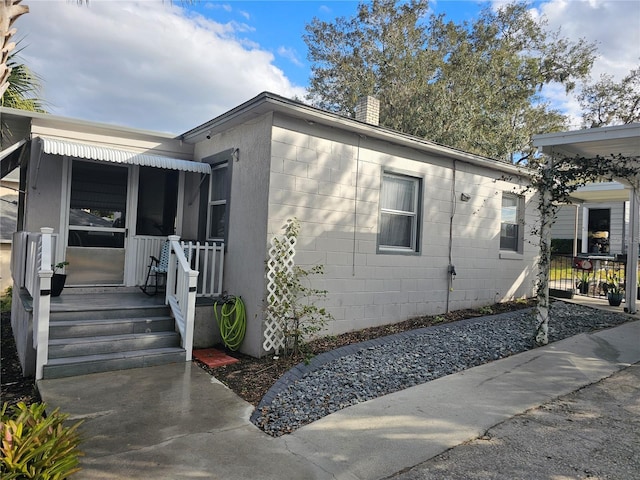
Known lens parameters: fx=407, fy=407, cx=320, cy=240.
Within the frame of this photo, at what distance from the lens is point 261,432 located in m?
3.46

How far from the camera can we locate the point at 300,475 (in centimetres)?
281

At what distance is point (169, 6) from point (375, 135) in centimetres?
352

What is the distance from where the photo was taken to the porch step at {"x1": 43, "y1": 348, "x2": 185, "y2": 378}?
455 centimetres

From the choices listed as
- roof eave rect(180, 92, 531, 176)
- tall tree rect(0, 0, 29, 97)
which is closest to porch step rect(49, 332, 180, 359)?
roof eave rect(180, 92, 531, 176)

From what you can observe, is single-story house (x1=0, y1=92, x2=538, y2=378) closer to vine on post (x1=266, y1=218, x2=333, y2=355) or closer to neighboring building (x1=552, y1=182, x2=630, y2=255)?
vine on post (x1=266, y1=218, x2=333, y2=355)

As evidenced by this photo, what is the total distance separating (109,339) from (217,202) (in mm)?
2887

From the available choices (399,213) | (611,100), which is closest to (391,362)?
(399,213)

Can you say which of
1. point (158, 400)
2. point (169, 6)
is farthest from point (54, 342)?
point (169, 6)

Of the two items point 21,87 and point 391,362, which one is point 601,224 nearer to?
point 391,362

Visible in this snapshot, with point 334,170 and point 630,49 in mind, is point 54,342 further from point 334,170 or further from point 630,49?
point 630,49

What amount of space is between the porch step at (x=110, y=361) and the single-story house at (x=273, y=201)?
1.08 metres

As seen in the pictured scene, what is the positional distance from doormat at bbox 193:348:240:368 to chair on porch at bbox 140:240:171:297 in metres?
1.74

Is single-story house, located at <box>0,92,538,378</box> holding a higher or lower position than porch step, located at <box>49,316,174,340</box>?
higher

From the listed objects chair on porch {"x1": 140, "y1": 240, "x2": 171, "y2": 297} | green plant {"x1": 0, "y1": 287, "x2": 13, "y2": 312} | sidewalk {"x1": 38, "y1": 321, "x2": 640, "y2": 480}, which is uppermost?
chair on porch {"x1": 140, "y1": 240, "x2": 171, "y2": 297}
